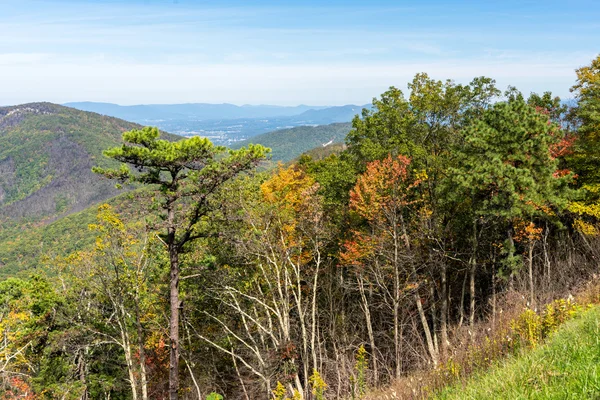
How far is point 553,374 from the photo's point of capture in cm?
395

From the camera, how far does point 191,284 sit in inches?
679

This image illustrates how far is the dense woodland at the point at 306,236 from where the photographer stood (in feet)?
43.8

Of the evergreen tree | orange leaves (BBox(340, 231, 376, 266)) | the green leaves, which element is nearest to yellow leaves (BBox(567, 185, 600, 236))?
the green leaves

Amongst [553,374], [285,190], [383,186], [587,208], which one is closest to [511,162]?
[587,208]

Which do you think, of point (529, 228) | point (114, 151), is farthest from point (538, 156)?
point (114, 151)

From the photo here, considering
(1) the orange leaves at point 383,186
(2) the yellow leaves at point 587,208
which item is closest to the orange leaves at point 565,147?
(2) the yellow leaves at point 587,208

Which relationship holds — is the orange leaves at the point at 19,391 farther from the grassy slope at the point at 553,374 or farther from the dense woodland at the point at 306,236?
the grassy slope at the point at 553,374

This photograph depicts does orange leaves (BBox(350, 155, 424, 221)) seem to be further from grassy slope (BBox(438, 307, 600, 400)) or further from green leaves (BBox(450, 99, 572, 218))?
grassy slope (BBox(438, 307, 600, 400))

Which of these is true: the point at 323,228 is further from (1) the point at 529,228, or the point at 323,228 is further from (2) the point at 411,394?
(2) the point at 411,394

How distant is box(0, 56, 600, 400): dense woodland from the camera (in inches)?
526

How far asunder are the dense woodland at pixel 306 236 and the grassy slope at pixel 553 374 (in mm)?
7334

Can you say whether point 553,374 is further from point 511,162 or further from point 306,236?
point 306,236

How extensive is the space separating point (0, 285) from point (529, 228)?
25.9 metres

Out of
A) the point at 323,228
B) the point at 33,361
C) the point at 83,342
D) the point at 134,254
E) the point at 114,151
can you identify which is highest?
the point at 114,151
